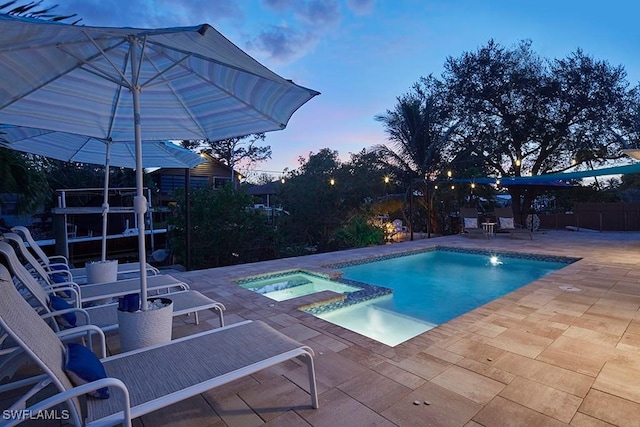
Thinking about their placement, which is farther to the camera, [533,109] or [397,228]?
[533,109]

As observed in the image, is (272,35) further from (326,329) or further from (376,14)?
(326,329)

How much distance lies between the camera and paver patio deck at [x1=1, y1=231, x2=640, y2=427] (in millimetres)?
2113

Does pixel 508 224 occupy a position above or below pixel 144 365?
above

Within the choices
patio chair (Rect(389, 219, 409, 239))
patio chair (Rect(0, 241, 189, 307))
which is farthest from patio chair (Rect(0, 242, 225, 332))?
patio chair (Rect(389, 219, 409, 239))

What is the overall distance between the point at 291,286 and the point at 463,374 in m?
4.39

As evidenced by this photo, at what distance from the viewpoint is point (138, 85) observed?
9.06 feet

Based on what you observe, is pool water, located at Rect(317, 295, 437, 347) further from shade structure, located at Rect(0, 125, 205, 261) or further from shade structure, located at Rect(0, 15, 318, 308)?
shade structure, located at Rect(0, 125, 205, 261)

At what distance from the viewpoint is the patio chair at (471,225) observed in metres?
12.2

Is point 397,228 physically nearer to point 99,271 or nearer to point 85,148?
point 85,148

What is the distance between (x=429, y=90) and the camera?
60.2ft

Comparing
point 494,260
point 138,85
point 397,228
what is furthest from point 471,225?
point 138,85

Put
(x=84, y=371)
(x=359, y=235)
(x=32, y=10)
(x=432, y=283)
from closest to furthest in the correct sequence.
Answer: (x=84, y=371) < (x=32, y=10) < (x=432, y=283) < (x=359, y=235)

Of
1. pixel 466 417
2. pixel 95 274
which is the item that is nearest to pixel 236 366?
pixel 466 417

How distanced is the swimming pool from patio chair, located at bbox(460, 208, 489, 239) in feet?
8.80
